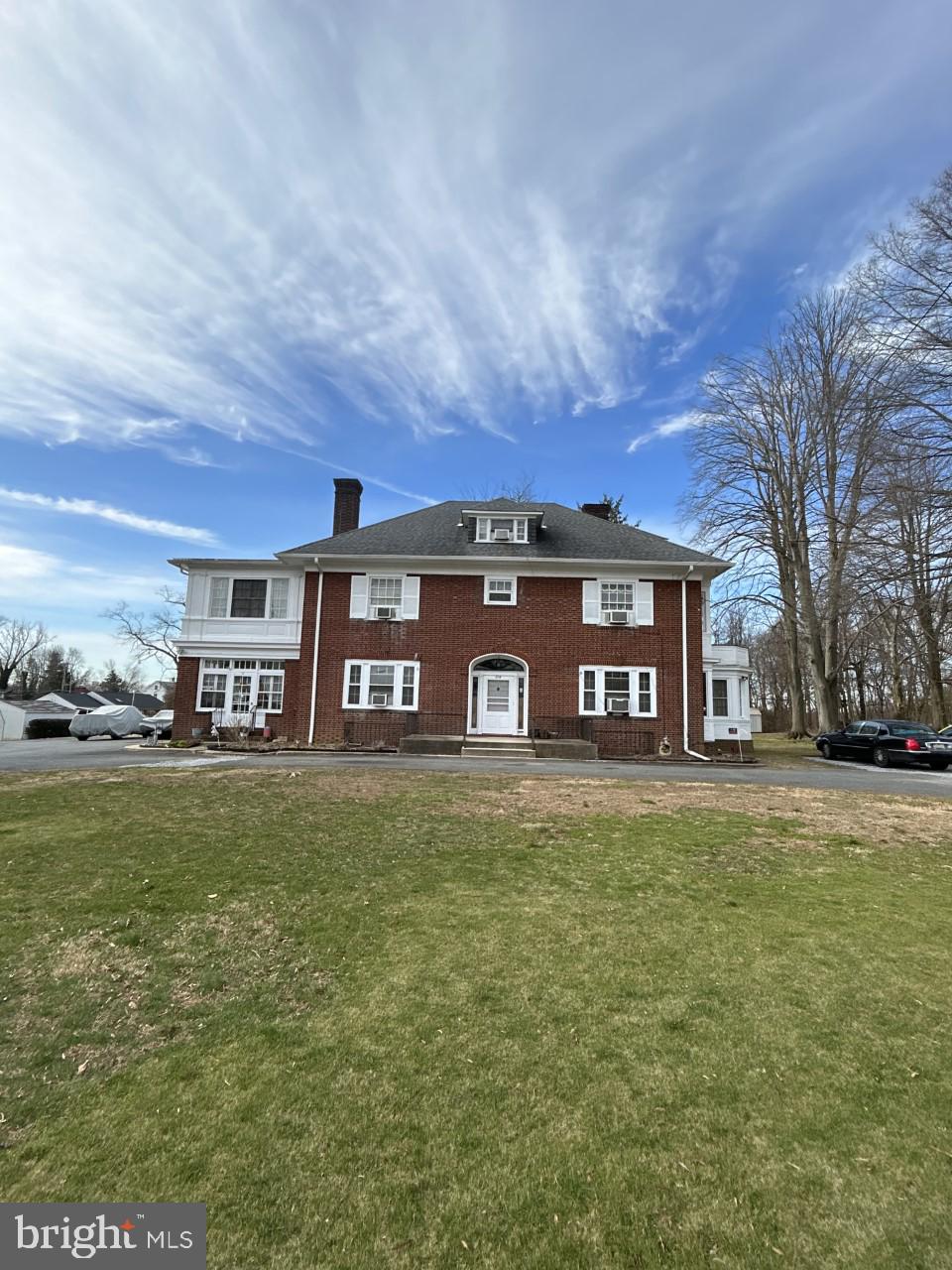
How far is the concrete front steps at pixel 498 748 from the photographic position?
61.4 ft

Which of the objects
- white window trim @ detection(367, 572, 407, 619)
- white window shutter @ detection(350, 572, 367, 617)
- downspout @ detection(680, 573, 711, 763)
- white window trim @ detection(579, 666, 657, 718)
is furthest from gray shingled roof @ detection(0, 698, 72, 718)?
downspout @ detection(680, 573, 711, 763)

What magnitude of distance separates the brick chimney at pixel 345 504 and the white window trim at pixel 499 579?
7185 millimetres

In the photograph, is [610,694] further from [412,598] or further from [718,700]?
[412,598]

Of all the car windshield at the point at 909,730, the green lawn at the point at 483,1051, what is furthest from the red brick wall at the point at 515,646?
the green lawn at the point at 483,1051

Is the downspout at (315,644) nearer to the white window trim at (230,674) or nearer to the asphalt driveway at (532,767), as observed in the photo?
the white window trim at (230,674)

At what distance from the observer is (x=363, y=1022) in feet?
10.9

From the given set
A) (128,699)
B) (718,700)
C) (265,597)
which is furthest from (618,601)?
(128,699)

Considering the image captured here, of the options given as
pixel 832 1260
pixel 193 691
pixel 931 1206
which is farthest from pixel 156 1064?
pixel 193 691

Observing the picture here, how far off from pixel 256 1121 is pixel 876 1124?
246 centimetres

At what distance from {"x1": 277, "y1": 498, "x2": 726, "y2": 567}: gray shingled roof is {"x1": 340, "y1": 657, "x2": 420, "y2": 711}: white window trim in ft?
12.1

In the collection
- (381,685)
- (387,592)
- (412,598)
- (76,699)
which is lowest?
(76,699)

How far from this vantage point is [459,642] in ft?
71.8

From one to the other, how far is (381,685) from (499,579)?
5371mm

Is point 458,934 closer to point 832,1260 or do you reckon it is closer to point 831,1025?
point 831,1025
